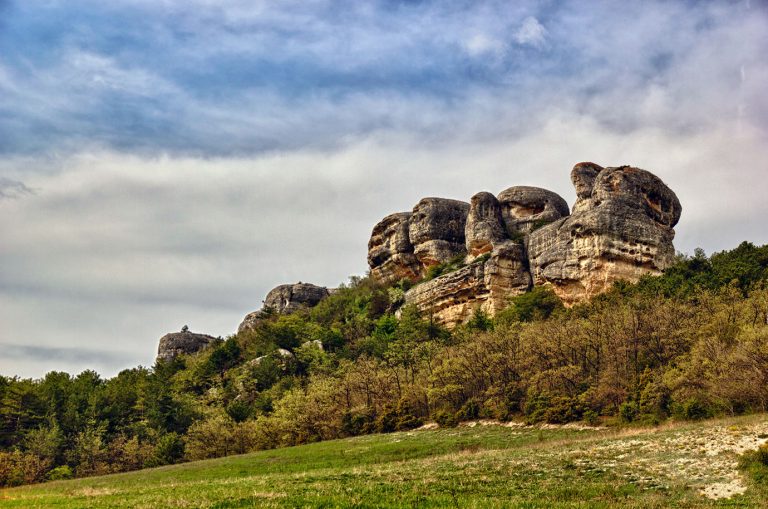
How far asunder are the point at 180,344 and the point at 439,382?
11643 cm

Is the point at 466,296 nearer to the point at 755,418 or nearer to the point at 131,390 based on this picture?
the point at 131,390

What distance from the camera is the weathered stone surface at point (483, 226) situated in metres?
115

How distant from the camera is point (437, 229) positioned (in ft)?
429

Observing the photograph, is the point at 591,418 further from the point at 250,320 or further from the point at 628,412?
the point at 250,320

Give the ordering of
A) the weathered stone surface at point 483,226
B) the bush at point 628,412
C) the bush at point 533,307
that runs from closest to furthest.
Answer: the bush at point 628,412 < the bush at point 533,307 < the weathered stone surface at point 483,226

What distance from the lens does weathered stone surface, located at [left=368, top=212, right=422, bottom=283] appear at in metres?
136

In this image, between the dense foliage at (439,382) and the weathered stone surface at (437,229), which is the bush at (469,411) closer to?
the dense foliage at (439,382)

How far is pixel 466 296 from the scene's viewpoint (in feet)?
360

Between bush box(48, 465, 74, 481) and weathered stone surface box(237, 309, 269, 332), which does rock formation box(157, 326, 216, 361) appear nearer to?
weathered stone surface box(237, 309, 269, 332)

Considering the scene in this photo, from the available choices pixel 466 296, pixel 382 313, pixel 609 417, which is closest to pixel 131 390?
pixel 382 313

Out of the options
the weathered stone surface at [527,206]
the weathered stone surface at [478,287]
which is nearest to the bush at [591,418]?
the weathered stone surface at [478,287]

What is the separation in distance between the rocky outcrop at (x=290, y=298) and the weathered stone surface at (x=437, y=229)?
1575 inches

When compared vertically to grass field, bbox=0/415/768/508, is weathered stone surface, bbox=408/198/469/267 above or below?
above

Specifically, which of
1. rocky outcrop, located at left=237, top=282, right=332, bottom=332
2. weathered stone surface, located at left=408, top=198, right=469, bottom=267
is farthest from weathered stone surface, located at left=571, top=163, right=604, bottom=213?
rocky outcrop, located at left=237, top=282, right=332, bottom=332
